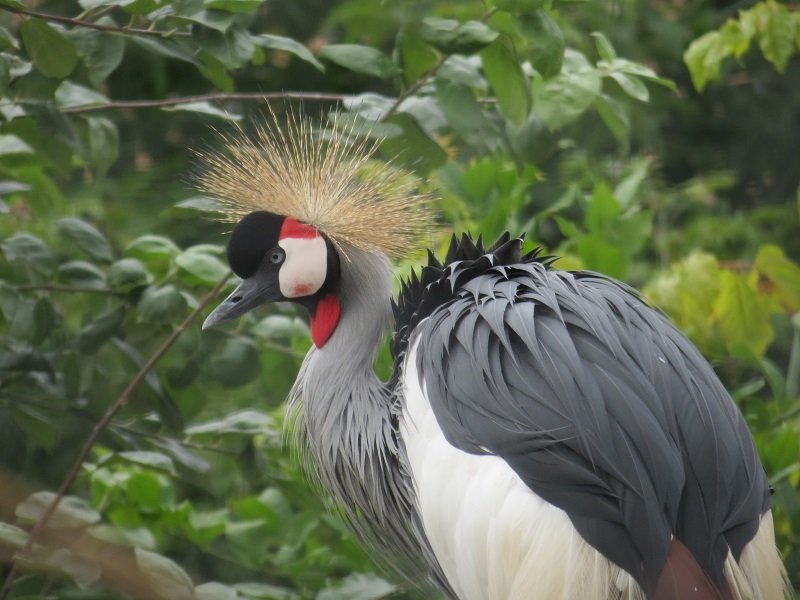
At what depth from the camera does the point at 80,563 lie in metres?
1.19

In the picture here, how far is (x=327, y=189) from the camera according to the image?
1.70 meters

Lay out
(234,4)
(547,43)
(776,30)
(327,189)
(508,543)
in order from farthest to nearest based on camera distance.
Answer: (776,30) < (327,189) < (547,43) < (234,4) < (508,543)

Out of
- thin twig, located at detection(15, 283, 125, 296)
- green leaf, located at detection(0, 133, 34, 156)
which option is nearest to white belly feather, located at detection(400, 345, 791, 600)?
thin twig, located at detection(15, 283, 125, 296)

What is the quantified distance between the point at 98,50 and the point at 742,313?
1.27 m

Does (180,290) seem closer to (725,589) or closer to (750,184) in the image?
(725,589)

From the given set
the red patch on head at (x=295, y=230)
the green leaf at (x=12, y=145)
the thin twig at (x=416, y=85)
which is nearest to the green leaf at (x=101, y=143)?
the green leaf at (x=12, y=145)

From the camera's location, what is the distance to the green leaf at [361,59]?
1747 mm

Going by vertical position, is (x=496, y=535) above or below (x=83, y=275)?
below

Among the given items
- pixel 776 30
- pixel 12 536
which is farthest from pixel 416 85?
pixel 12 536

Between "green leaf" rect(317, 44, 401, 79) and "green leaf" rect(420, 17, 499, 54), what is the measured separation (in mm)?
101

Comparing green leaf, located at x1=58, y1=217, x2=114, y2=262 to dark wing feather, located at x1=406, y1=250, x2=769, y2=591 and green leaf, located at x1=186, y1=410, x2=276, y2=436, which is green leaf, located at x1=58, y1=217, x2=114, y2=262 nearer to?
green leaf, located at x1=186, y1=410, x2=276, y2=436

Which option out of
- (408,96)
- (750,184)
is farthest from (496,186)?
(750,184)

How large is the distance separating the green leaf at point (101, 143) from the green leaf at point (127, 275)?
0.16 metres

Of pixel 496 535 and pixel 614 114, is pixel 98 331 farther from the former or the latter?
pixel 614 114
